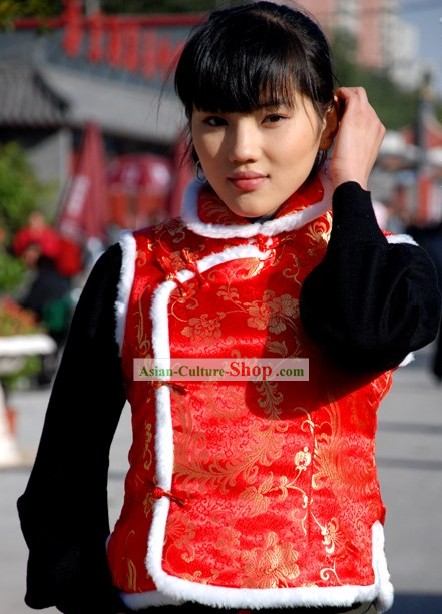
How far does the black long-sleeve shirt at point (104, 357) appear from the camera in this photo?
1758 millimetres

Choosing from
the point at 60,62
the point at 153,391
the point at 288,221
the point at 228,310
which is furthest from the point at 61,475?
the point at 60,62

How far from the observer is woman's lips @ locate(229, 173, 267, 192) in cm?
184

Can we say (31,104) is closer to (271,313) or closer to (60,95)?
(60,95)

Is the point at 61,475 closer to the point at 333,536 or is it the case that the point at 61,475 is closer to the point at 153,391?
the point at 153,391

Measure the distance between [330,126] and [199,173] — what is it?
9.7 inches

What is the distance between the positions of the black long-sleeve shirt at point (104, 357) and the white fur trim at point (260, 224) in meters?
0.06

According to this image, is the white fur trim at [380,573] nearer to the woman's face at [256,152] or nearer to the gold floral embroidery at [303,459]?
the gold floral embroidery at [303,459]

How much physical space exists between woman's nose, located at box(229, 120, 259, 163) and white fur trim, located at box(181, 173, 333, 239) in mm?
106

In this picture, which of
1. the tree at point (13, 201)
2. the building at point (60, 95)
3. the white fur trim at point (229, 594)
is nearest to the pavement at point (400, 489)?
the white fur trim at point (229, 594)

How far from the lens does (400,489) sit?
6992mm

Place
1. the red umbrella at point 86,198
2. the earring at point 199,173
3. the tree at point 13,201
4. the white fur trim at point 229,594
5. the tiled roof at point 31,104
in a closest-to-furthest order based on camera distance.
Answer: the white fur trim at point 229,594 < the earring at point 199,173 < the red umbrella at point 86,198 < the tree at point 13,201 < the tiled roof at point 31,104

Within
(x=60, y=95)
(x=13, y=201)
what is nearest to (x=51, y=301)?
(x=13, y=201)

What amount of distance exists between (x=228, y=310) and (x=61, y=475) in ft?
1.13

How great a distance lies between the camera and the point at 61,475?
6.30 ft
